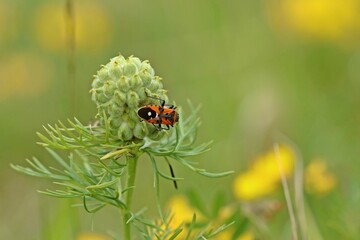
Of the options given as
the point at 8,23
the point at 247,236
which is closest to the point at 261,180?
the point at 247,236

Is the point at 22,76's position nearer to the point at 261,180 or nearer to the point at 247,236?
the point at 261,180

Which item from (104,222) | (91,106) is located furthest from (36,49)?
(104,222)

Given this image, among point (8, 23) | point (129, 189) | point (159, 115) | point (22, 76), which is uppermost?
point (159, 115)

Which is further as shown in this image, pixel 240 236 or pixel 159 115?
pixel 240 236

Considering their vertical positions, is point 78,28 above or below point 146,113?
below

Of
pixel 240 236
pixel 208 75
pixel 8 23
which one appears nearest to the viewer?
pixel 240 236

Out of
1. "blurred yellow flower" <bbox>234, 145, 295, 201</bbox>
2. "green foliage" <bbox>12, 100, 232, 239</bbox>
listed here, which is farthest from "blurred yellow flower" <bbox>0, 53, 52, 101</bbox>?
"green foliage" <bbox>12, 100, 232, 239</bbox>
